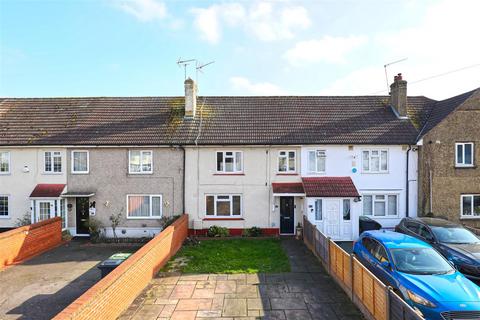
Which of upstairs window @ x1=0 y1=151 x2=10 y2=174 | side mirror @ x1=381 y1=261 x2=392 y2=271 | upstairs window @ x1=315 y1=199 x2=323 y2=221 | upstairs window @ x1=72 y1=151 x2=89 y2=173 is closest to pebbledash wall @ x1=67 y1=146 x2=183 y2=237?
upstairs window @ x1=72 y1=151 x2=89 y2=173

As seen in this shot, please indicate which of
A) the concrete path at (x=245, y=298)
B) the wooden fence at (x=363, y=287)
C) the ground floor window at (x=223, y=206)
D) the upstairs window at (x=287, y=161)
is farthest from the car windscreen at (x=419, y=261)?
the ground floor window at (x=223, y=206)

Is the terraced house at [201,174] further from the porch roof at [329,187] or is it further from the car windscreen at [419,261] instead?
the car windscreen at [419,261]

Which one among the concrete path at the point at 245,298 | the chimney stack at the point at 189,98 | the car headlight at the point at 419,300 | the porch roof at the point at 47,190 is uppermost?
the chimney stack at the point at 189,98

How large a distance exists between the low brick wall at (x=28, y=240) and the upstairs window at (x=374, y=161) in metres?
16.7

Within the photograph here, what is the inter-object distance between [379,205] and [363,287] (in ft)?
33.4

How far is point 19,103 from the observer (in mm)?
19578

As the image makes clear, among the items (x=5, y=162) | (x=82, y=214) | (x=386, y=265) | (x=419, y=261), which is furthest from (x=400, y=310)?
(x=5, y=162)

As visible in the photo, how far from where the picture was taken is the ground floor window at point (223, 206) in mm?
16797

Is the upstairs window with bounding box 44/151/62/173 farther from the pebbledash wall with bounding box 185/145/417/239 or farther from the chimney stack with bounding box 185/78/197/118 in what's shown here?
the chimney stack with bounding box 185/78/197/118

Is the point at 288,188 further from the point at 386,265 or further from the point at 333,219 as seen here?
the point at 386,265

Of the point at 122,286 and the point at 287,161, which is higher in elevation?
the point at 287,161

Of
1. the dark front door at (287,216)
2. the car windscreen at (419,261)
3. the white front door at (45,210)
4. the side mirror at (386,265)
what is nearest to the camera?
the car windscreen at (419,261)

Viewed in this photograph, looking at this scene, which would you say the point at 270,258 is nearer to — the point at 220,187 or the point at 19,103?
the point at 220,187

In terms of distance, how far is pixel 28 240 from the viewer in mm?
13289
